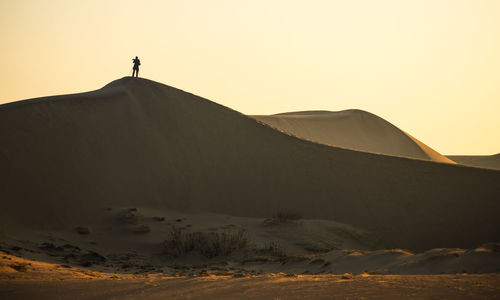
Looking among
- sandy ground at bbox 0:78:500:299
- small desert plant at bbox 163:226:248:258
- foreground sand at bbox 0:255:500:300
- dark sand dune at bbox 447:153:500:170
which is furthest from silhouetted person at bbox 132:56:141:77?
dark sand dune at bbox 447:153:500:170

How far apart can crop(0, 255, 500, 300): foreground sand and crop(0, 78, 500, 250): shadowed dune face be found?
24.0 ft

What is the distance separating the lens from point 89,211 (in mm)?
12031

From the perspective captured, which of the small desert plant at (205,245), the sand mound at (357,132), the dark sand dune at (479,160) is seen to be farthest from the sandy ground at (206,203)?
the dark sand dune at (479,160)

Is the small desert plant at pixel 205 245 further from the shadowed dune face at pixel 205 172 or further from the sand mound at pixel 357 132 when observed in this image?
the sand mound at pixel 357 132

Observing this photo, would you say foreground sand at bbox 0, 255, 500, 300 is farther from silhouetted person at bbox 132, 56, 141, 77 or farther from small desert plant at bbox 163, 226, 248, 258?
silhouetted person at bbox 132, 56, 141, 77

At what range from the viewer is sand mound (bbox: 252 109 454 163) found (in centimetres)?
3491

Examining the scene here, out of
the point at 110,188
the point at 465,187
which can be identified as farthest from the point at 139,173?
the point at 465,187

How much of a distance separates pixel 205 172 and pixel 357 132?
24.3 metres

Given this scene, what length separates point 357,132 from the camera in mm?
37375

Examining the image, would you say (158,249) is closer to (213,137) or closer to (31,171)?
(31,171)

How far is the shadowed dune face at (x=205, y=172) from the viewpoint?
12.6 metres

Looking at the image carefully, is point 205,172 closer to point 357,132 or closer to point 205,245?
point 205,245

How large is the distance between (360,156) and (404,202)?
105 inches

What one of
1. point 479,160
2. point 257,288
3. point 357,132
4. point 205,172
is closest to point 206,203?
point 205,172
